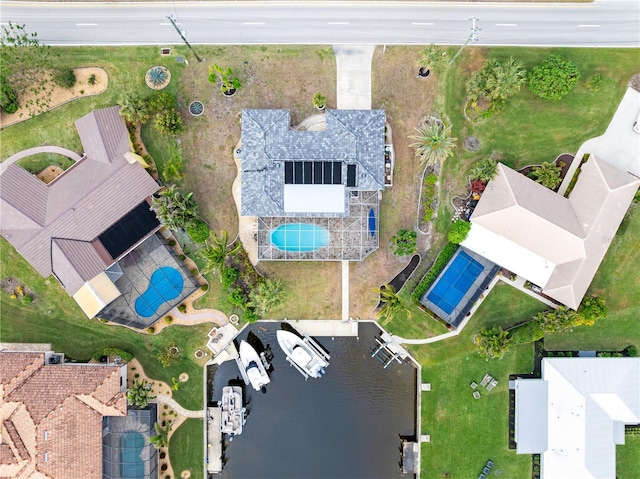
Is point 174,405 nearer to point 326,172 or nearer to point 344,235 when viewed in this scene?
point 344,235

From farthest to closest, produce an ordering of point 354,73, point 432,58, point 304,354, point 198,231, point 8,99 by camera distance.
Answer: point 354,73 < point 304,354 < point 8,99 < point 198,231 < point 432,58

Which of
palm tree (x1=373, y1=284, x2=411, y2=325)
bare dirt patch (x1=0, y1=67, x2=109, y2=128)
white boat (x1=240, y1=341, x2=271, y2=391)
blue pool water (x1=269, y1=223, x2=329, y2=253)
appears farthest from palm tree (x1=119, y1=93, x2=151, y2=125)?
palm tree (x1=373, y1=284, x2=411, y2=325)

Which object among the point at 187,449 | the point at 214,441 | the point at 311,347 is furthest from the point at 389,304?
the point at 187,449

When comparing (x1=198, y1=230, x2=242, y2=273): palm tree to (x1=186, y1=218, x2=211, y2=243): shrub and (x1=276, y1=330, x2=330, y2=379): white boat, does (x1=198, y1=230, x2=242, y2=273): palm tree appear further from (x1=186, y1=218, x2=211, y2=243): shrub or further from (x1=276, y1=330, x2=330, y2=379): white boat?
(x1=276, y1=330, x2=330, y2=379): white boat

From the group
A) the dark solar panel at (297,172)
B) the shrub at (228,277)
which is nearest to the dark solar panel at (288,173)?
the dark solar panel at (297,172)

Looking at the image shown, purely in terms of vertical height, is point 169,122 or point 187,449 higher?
point 169,122

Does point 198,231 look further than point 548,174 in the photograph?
No

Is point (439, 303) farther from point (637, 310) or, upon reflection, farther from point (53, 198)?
point (53, 198)
